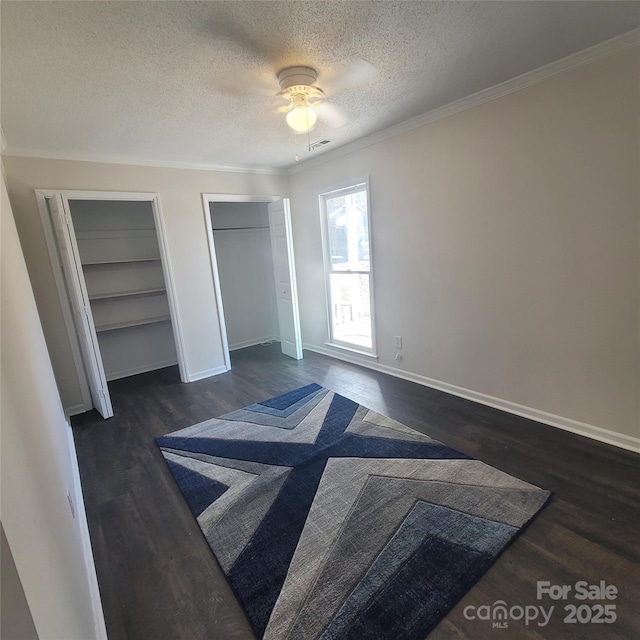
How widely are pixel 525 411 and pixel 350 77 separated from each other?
285 cm

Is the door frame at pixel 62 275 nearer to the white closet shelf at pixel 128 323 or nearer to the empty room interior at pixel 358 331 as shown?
the empty room interior at pixel 358 331

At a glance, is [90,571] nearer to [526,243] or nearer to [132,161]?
A: [526,243]

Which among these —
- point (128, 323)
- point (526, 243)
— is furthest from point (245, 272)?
point (526, 243)

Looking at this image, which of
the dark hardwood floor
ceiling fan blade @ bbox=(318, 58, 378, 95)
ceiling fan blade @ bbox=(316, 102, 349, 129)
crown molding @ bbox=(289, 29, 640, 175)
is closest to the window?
crown molding @ bbox=(289, 29, 640, 175)

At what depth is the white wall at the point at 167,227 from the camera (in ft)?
10.6

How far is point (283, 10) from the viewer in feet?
5.27

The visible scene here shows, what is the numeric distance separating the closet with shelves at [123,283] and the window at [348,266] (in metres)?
2.33

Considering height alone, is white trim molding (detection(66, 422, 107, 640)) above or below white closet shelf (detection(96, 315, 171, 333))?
below

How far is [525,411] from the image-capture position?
2871 millimetres

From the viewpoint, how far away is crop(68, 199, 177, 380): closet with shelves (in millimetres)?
4309

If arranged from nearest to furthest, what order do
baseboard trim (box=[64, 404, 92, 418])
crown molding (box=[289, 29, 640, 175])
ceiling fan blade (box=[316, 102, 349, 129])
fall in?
crown molding (box=[289, 29, 640, 175]) → ceiling fan blade (box=[316, 102, 349, 129]) → baseboard trim (box=[64, 404, 92, 418])

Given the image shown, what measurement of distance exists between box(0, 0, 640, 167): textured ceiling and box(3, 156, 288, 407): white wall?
420 mm

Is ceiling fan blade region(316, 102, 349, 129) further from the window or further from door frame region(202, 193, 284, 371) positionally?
door frame region(202, 193, 284, 371)

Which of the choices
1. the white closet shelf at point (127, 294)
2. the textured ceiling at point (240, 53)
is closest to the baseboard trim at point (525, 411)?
the textured ceiling at point (240, 53)
